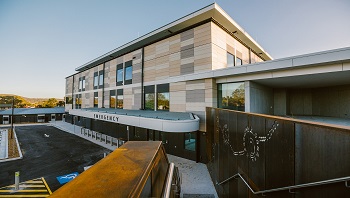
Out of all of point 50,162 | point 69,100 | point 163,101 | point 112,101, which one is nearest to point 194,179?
point 163,101

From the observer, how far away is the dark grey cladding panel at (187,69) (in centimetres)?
1561

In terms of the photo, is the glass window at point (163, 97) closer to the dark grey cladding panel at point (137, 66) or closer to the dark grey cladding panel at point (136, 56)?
the dark grey cladding panel at point (137, 66)

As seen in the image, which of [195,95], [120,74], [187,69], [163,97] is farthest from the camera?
[120,74]

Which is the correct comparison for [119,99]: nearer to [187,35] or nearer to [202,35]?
[187,35]

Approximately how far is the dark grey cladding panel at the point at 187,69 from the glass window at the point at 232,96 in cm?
329

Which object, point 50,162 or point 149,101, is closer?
point 50,162

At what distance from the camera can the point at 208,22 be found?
14.5 m

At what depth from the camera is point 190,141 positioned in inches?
603

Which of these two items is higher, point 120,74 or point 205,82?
point 120,74

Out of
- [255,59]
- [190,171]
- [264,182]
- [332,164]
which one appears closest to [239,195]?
[264,182]

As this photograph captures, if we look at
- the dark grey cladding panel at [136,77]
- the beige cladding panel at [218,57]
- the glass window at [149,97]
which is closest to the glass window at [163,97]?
the glass window at [149,97]

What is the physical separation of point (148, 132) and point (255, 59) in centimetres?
1908

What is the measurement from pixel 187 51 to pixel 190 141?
9163 millimetres

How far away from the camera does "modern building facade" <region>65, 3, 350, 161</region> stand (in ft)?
33.5
